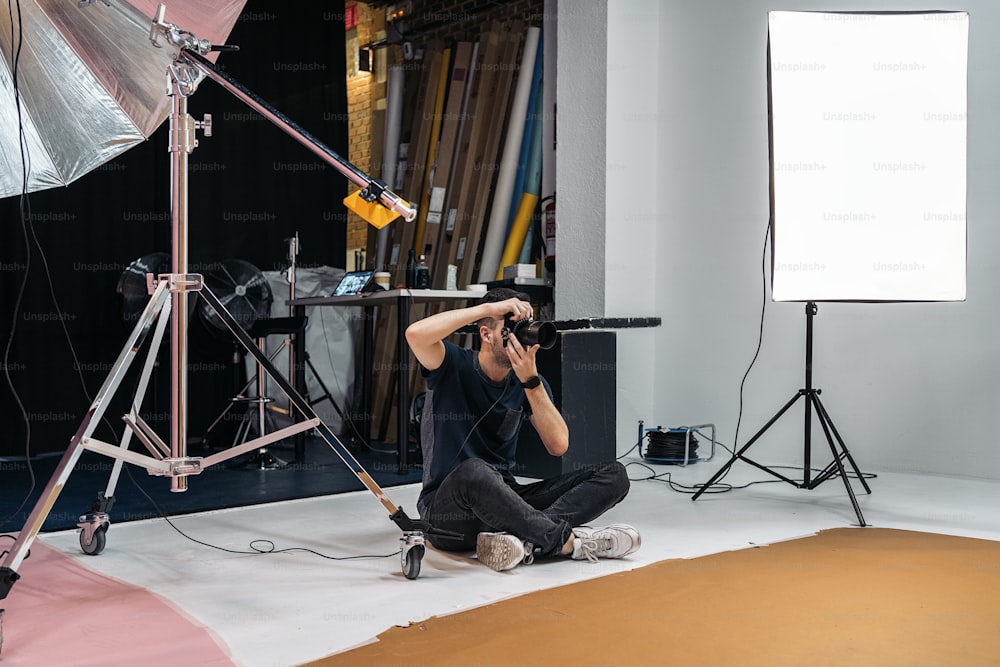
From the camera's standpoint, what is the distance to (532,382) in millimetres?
2588

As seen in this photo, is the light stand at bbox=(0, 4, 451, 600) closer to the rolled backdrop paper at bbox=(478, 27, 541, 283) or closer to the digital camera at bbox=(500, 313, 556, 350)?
the digital camera at bbox=(500, 313, 556, 350)

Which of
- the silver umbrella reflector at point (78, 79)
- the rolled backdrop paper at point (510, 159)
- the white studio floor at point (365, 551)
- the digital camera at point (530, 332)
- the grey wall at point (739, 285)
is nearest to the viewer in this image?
the white studio floor at point (365, 551)

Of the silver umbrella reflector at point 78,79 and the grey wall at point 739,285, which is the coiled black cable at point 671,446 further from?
the silver umbrella reflector at point 78,79

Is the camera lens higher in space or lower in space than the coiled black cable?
higher

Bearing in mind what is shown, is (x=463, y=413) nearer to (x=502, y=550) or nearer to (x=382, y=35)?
(x=502, y=550)

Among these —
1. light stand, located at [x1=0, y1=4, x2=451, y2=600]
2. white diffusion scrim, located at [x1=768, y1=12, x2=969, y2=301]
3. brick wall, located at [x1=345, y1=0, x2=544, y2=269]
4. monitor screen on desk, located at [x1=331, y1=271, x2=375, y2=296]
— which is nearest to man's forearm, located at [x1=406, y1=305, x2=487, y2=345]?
light stand, located at [x1=0, y1=4, x2=451, y2=600]

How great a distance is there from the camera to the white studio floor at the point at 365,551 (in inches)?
81.7

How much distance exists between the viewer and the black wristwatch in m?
2.58

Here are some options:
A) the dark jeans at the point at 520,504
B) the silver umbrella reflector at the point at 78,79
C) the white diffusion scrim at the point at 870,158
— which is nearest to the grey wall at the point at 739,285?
the white diffusion scrim at the point at 870,158

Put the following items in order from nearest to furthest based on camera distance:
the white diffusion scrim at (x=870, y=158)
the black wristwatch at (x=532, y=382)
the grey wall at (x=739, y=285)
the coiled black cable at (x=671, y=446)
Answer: the black wristwatch at (x=532, y=382) → the white diffusion scrim at (x=870, y=158) → the grey wall at (x=739, y=285) → the coiled black cable at (x=671, y=446)

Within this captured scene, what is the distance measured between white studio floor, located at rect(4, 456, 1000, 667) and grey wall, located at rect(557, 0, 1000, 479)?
39 cm

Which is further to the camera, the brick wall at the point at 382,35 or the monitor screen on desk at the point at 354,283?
the brick wall at the point at 382,35

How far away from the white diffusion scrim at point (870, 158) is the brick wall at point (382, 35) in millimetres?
→ 2826

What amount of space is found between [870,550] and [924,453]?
1.80 meters
